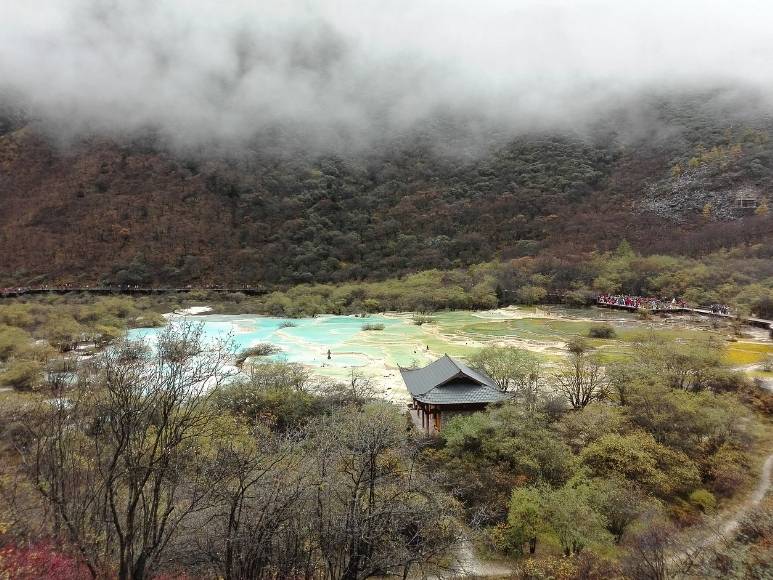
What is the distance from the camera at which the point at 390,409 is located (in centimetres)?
1741

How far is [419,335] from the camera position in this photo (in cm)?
3988

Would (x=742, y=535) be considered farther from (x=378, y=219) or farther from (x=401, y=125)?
(x=401, y=125)

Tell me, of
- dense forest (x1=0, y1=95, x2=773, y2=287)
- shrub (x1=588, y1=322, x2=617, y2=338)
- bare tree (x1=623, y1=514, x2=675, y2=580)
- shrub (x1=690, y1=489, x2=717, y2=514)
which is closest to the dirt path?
bare tree (x1=623, y1=514, x2=675, y2=580)

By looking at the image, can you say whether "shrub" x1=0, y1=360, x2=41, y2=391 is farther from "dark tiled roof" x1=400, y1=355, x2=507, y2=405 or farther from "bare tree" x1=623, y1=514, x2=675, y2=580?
"bare tree" x1=623, y1=514, x2=675, y2=580

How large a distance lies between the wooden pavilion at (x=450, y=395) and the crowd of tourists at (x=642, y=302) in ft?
134

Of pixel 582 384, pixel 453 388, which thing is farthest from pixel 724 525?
pixel 453 388

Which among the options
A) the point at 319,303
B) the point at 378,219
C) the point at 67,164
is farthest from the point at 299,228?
the point at 67,164

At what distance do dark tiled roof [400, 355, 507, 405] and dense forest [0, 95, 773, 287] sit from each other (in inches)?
2235

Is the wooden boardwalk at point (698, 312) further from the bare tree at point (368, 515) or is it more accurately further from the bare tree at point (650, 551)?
the bare tree at point (368, 515)

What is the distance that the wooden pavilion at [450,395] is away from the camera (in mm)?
16562

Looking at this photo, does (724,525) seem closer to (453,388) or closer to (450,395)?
(450,395)

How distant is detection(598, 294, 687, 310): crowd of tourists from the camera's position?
50031 millimetres

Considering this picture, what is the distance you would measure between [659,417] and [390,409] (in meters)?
9.31

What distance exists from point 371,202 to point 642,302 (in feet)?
217
